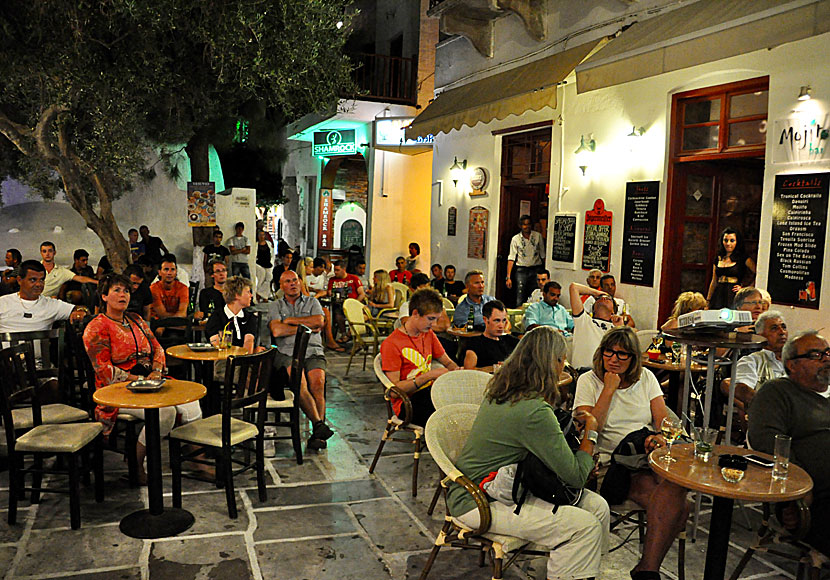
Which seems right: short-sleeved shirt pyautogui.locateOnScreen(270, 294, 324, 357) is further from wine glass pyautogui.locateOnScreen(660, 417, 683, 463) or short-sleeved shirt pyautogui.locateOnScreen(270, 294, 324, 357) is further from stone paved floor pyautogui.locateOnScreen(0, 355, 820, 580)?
wine glass pyautogui.locateOnScreen(660, 417, 683, 463)

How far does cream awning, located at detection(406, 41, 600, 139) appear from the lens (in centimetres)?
895

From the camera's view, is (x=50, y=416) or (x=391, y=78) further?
(x=391, y=78)

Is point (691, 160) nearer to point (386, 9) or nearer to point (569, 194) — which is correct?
point (569, 194)

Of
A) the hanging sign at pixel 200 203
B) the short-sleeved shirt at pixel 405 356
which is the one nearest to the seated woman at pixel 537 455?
the short-sleeved shirt at pixel 405 356

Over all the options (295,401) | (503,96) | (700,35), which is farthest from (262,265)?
(700,35)

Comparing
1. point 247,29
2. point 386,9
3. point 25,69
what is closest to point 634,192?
point 247,29

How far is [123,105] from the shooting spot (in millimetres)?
8656

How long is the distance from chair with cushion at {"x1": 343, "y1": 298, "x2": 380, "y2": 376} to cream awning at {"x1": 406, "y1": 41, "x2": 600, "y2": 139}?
333 centimetres

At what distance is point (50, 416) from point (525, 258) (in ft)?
24.7

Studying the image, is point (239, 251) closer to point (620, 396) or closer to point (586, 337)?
point (586, 337)

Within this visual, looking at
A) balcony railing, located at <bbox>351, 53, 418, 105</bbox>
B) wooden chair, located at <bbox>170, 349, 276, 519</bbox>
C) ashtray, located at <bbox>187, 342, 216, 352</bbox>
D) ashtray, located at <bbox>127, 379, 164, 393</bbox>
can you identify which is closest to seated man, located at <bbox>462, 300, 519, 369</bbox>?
wooden chair, located at <bbox>170, 349, 276, 519</bbox>

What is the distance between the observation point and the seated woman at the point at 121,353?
191 inches

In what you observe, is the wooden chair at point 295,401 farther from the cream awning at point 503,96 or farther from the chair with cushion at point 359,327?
the cream awning at point 503,96

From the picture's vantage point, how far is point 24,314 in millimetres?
6145
